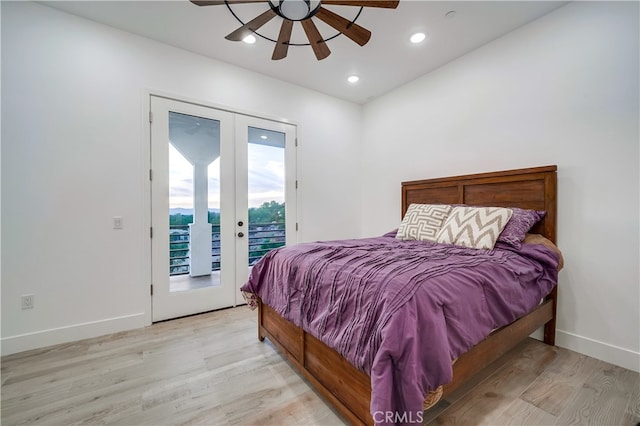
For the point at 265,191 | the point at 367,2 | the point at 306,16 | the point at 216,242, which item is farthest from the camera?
the point at 265,191

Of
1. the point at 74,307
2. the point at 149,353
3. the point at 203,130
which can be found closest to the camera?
the point at 149,353

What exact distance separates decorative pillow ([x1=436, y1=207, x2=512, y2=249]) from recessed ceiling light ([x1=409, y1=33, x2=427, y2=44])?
173cm

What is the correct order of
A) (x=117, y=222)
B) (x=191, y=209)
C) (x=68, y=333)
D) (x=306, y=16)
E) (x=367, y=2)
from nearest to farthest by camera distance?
1. (x=367, y=2)
2. (x=306, y=16)
3. (x=68, y=333)
4. (x=117, y=222)
5. (x=191, y=209)

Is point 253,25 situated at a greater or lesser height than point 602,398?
greater

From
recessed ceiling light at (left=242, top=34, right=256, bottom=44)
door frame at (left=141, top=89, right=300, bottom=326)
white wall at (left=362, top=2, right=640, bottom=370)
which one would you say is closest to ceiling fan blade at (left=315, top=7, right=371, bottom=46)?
recessed ceiling light at (left=242, top=34, right=256, bottom=44)

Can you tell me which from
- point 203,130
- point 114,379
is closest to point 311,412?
point 114,379

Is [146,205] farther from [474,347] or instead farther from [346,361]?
[474,347]

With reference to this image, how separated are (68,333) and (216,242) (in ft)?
4.62

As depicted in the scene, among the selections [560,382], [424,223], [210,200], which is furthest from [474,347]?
[210,200]

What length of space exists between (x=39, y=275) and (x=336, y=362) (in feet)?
8.35

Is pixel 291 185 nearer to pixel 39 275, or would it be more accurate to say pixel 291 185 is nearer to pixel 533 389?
pixel 39 275

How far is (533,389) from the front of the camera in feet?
5.31

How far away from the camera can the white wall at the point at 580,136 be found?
1.88 meters

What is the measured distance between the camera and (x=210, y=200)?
9.53 ft
